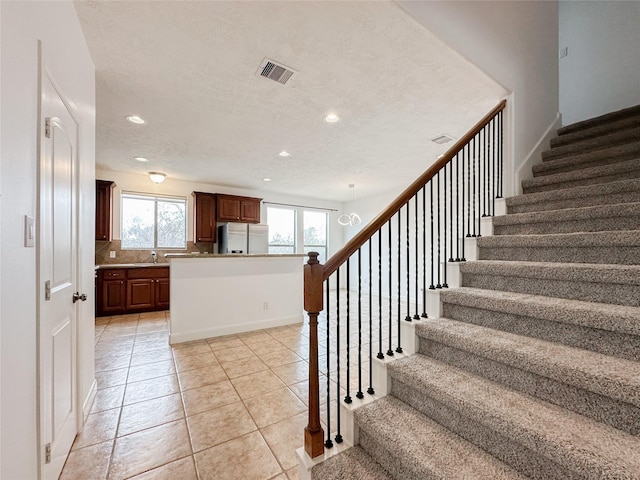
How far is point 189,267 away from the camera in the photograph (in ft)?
11.7

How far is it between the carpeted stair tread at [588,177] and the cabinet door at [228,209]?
5.34 metres

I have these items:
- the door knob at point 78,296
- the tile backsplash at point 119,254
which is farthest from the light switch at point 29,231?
the tile backsplash at point 119,254

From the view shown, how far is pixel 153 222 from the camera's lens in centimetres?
575

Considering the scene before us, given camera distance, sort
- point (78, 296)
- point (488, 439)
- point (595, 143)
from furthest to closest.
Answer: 1. point (595, 143)
2. point (78, 296)
3. point (488, 439)

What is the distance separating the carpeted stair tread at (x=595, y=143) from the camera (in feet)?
8.48

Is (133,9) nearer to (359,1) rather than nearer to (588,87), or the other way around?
(359,1)

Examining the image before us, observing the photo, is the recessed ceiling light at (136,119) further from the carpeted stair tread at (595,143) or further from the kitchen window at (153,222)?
the carpeted stair tread at (595,143)

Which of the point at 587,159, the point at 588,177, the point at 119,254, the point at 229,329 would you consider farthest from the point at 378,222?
the point at 119,254

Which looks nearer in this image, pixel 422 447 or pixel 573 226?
pixel 422 447

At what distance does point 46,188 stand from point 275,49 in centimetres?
175

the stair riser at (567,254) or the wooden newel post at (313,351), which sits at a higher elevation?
the stair riser at (567,254)

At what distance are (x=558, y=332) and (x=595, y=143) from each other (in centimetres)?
253

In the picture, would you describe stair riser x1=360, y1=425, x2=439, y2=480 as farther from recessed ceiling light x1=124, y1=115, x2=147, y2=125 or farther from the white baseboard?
recessed ceiling light x1=124, y1=115, x2=147, y2=125

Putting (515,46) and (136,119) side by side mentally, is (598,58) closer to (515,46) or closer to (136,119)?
(515,46)
